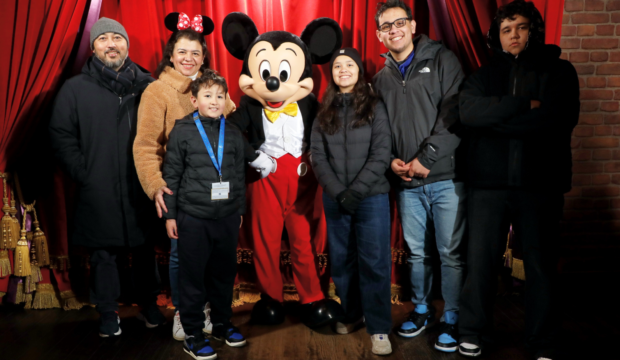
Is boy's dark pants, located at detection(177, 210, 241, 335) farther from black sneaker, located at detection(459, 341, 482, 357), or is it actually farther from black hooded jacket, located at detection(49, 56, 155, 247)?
black sneaker, located at detection(459, 341, 482, 357)

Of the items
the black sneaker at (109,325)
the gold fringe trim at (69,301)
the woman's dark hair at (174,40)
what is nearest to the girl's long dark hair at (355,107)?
the woman's dark hair at (174,40)

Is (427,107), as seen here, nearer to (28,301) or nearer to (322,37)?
(322,37)

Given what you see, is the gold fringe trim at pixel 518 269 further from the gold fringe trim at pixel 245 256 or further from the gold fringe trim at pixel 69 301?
the gold fringe trim at pixel 69 301

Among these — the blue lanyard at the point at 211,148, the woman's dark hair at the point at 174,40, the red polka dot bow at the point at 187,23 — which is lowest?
the blue lanyard at the point at 211,148

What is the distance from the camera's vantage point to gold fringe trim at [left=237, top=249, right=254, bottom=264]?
3.09m

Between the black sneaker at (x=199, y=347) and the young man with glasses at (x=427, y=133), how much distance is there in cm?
104

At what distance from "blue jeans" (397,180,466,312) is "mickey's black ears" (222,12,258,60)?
4.12 feet

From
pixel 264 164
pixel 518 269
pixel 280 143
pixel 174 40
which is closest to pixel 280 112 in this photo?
pixel 280 143

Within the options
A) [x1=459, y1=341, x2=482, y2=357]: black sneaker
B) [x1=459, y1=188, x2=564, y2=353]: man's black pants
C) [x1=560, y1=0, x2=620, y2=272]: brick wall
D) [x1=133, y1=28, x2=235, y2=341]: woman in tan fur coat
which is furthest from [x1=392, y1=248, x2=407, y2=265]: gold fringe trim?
[x1=133, y1=28, x2=235, y2=341]: woman in tan fur coat

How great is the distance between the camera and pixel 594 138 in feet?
9.54

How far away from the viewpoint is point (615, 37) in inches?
112

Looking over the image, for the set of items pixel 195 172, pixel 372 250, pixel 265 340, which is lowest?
pixel 265 340

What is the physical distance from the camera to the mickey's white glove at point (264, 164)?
252cm

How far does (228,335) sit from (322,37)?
69.4 inches
